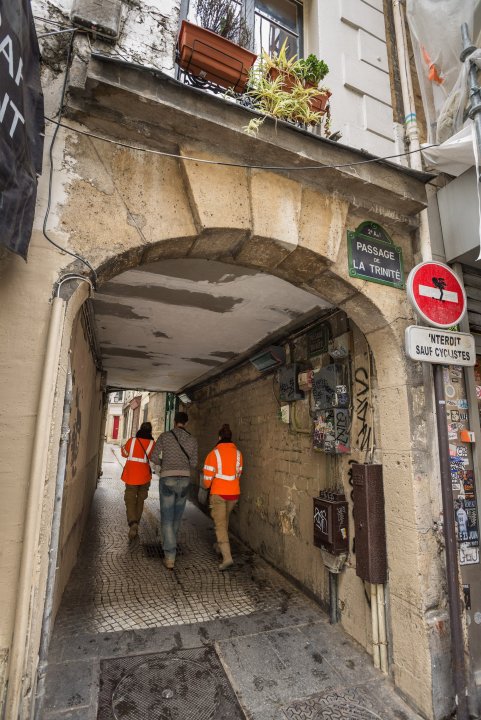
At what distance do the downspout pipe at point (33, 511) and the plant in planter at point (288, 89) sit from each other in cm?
220

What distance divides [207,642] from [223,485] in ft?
6.43

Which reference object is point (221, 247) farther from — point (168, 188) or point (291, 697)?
point (291, 697)

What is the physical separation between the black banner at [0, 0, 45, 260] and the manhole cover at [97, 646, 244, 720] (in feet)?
9.89

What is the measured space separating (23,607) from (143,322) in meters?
3.81

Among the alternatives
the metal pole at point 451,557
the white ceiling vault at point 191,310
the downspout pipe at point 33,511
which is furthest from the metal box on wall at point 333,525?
the downspout pipe at point 33,511

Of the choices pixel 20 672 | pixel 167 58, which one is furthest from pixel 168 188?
pixel 20 672

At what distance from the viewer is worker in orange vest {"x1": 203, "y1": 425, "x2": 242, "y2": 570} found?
511 cm

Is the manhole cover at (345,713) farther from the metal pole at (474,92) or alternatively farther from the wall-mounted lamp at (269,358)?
the metal pole at (474,92)

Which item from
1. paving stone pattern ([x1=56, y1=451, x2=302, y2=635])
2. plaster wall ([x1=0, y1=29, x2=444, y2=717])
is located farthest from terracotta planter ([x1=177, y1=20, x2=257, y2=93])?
paving stone pattern ([x1=56, y1=451, x2=302, y2=635])

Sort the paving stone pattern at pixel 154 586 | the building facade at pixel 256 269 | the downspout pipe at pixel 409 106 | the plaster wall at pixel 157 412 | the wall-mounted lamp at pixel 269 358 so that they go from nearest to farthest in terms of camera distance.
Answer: the building facade at pixel 256 269, the downspout pipe at pixel 409 106, the paving stone pattern at pixel 154 586, the wall-mounted lamp at pixel 269 358, the plaster wall at pixel 157 412

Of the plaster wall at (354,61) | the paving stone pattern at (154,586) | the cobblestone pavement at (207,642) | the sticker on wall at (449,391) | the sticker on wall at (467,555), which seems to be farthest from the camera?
the plaster wall at (354,61)

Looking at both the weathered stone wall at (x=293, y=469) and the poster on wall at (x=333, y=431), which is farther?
the poster on wall at (x=333, y=431)

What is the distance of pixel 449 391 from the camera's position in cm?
328

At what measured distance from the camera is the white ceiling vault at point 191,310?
12.6ft
